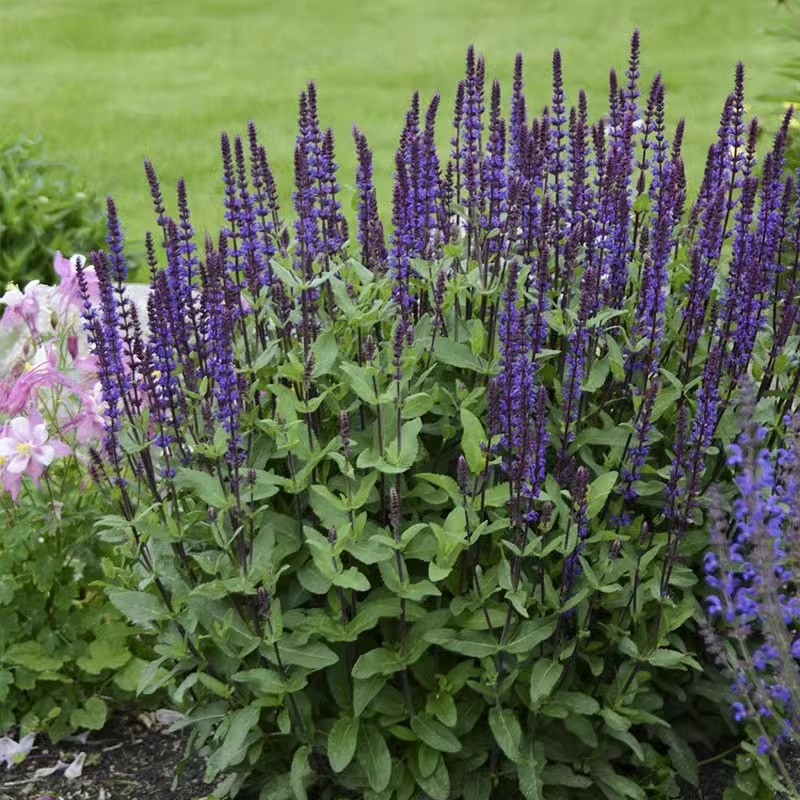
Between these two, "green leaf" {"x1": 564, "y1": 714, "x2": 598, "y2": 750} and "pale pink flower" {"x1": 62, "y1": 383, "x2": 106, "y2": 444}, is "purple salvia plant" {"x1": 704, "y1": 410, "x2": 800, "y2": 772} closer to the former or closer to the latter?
"green leaf" {"x1": 564, "y1": 714, "x2": 598, "y2": 750}

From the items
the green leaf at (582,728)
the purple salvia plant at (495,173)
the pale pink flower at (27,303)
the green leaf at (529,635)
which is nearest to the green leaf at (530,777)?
the green leaf at (582,728)

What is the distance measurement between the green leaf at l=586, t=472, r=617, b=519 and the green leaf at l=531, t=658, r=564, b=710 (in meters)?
0.39

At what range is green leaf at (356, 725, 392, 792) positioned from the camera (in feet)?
9.83

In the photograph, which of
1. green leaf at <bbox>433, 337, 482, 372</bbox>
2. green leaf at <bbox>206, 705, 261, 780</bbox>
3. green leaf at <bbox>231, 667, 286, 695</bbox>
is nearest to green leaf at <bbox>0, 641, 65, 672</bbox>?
green leaf at <bbox>206, 705, 261, 780</bbox>

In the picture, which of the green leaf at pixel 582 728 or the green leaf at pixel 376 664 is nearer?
the green leaf at pixel 376 664

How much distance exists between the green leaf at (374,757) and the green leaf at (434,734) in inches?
3.7

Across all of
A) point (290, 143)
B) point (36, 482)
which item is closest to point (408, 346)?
point (36, 482)

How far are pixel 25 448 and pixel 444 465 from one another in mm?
1277

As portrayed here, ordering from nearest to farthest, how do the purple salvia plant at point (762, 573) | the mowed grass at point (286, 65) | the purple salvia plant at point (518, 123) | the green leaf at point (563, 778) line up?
the purple salvia plant at point (762, 573) < the green leaf at point (563, 778) < the purple salvia plant at point (518, 123) < the mowed grass at point (286, 65)

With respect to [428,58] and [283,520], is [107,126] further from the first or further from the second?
[283,520]

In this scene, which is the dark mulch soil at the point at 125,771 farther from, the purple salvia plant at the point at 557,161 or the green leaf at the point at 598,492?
the purple salvia plant at the point at 557,161

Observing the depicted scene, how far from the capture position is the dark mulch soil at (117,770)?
367cm

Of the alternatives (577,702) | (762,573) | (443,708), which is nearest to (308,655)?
(443,708)

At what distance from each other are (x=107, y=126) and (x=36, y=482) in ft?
21.9
